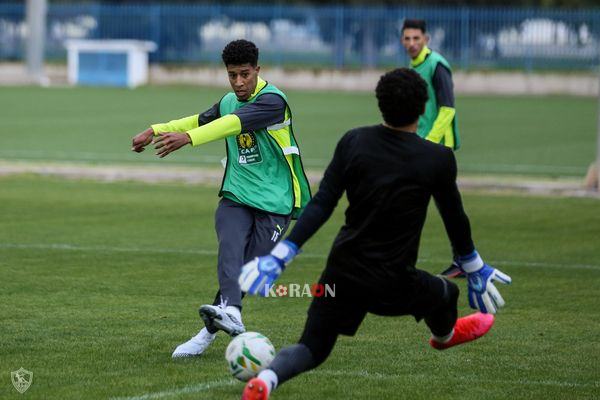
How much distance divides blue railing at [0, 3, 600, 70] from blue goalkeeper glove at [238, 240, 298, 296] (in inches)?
1628

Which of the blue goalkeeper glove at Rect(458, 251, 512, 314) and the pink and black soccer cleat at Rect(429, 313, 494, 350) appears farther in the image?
the pink and black soccer cleat at Rect(429, 313, 494, 350)

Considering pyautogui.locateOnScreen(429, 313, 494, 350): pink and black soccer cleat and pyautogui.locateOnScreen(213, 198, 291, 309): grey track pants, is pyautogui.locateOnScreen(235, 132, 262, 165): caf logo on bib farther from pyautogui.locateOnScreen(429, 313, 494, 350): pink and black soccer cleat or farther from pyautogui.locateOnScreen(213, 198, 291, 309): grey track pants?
pyautogui.locateOnScreen(429, 313, 494, 350): pink and black soccer cleat

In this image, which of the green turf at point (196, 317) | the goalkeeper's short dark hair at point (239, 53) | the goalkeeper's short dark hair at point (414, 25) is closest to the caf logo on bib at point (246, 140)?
the goalkeeper's short dark hair at point (239, 53)

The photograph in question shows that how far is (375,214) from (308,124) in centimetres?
2461

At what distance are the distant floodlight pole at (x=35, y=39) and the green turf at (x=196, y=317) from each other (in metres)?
33.3

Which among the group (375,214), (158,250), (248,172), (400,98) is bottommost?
(158,250)

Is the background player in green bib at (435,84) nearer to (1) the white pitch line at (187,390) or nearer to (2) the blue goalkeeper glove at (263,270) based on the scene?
(1) the white pitch line at (187,390)

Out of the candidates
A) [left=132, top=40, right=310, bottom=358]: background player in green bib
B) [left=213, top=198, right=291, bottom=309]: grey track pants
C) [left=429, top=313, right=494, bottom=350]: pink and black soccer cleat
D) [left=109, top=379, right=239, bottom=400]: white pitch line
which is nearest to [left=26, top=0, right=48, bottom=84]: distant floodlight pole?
[left=132, top=40, right=310, bottom=358]: background player in green bib

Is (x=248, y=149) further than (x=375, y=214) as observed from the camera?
Yes

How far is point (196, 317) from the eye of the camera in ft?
31.2

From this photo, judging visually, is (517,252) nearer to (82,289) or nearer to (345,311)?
(82,289)

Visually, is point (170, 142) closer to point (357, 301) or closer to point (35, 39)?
point (357, 301)

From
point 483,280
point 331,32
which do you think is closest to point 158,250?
point 483,280

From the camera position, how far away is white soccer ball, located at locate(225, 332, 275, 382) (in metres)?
6.64
